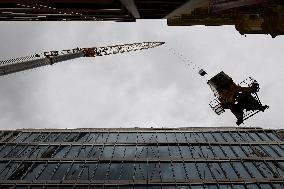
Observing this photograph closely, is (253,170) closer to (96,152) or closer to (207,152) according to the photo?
(207,152)

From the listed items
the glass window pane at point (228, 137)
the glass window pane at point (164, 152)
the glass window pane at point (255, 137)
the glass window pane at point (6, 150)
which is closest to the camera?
the glass window pane at point (164, 152)

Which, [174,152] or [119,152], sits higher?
[119,152]

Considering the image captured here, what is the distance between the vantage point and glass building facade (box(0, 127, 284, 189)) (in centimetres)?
3525

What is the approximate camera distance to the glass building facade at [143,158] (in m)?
35.2

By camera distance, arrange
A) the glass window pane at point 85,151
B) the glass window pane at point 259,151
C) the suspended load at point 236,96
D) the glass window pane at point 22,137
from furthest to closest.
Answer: the glass window pane at point 22,137
the glass window pane at point 259,151
the glass window pane at point 85,151
the suspended load at point 236,96

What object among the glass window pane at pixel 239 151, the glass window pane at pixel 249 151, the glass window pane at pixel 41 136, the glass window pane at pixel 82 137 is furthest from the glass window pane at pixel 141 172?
the glass window pane at pixel 41 136

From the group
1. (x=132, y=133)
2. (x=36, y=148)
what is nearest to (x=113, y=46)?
(x=132, y=133)

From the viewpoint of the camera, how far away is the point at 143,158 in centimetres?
3991

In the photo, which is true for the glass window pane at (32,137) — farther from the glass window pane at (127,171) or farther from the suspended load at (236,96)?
the suspended load at (236,96)

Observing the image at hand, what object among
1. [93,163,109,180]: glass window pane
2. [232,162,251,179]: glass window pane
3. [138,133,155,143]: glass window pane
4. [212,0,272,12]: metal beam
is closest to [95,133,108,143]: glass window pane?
[138,133,155,143]: glass window pane

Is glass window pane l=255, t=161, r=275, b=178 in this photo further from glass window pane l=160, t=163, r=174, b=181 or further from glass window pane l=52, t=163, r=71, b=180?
glass window pane l=52, t=163, r=71, b=180

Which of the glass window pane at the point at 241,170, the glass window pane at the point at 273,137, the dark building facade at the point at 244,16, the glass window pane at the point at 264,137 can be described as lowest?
the glass window pane at the point at 273,137

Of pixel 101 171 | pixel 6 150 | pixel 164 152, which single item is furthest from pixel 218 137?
pixel 6 150

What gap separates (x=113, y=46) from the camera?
200ft
